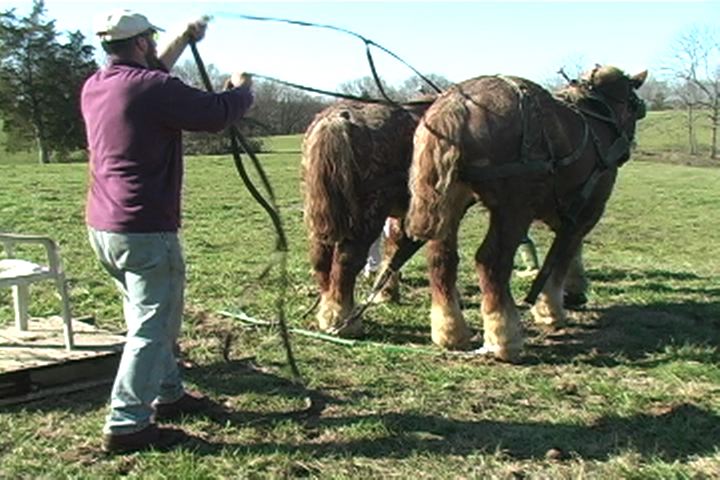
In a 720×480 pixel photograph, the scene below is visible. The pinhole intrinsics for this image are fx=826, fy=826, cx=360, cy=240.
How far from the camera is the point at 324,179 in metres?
6.35

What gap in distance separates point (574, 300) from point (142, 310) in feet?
15.7

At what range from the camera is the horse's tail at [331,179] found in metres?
6.32

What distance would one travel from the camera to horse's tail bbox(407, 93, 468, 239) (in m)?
5.82

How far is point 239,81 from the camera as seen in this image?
4449mm

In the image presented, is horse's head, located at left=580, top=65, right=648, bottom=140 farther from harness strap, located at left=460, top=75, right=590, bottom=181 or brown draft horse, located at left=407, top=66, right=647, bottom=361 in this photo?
harness strap, located at left=460, top=75, right=590, bottom=181

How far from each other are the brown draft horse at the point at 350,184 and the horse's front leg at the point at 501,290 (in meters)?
0.92

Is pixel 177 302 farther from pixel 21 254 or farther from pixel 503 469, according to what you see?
pixel 21 254

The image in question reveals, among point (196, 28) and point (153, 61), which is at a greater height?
point (196, 28)

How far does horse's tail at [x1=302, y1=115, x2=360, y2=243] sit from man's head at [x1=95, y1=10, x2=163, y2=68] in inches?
87.8

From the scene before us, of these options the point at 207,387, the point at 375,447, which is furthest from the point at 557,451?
the point at 207,387

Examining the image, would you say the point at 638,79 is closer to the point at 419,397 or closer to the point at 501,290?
the point at 501,290

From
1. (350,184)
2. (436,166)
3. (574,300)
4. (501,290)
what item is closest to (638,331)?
(574,300)

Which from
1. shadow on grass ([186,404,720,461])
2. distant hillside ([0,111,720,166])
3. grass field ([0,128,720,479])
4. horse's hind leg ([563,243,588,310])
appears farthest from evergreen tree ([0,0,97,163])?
shadow on grass ([186,404,720,461])

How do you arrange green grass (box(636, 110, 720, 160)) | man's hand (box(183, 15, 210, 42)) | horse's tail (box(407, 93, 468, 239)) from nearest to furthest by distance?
man's hand (box(183, 15, 210, 42))
horse's tail (box(407, 93, 468, 239))
green grass (box(636, 110, 720, 160))
